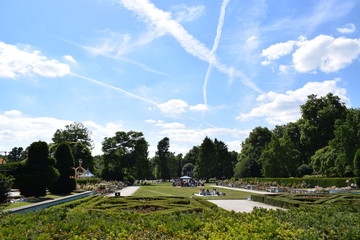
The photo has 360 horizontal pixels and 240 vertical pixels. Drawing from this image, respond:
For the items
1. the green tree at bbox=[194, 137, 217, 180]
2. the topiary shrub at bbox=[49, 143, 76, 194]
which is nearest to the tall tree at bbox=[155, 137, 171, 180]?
the green tree at bbox=[194, 137, 217, 180]

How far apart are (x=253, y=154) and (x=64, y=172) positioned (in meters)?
50.7

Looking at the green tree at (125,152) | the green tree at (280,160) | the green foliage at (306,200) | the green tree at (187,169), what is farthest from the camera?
the green tree at (187,169)

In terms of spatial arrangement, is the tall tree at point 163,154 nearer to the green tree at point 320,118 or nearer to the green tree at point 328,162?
the green tree at point 320,118

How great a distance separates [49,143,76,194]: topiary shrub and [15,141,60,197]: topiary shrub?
3772mm

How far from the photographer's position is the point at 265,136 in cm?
7606

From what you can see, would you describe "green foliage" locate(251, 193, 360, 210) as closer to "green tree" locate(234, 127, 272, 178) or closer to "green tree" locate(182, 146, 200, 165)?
"green tree" locate(234, 127, 272, 178)

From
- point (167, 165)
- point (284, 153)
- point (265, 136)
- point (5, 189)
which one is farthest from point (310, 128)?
point (5, 189)

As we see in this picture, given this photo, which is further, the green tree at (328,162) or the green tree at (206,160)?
the green tree at (206,160)

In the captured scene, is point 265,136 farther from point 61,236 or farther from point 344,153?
point 61,236

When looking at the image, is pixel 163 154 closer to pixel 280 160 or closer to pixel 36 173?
pixel 280 160

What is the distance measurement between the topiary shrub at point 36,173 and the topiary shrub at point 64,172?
3772mm

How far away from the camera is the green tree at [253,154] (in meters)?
62.5

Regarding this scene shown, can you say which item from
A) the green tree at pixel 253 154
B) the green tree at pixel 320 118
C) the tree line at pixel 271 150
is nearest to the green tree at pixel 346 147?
the tree line at pixel 271 150

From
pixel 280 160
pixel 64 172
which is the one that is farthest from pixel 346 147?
pixel 64 172
